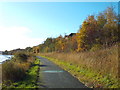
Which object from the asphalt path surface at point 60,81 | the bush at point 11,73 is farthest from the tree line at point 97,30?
the bush at point 11,73

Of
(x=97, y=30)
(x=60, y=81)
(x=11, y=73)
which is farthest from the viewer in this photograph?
(x=97, y=30)

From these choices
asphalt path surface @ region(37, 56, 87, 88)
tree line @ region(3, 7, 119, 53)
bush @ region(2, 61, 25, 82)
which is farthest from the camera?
tree line @ region(3, 7, 119, 53)

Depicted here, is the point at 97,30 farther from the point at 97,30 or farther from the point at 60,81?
the point at 60,81

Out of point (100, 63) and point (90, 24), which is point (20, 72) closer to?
point (100, 63)

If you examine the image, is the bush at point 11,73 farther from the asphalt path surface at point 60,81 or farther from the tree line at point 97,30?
the tree line at point 97,30

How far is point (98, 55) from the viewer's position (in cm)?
1357

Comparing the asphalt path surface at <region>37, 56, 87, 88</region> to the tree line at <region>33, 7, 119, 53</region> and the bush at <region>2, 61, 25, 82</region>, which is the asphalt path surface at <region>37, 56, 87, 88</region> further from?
the tree line at <region>33, 7, 119, 53</region>

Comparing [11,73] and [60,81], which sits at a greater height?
[11,73]

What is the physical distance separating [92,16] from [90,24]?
4.39 metres

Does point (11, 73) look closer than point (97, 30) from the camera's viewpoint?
Yes

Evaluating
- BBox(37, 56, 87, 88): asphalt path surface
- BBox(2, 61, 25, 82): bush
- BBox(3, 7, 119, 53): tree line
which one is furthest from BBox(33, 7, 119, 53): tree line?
BBox(2, 61, 25, 82): bush

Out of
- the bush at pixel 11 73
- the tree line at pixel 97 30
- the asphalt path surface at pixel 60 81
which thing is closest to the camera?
the asphalt path surface at pixel 60 81

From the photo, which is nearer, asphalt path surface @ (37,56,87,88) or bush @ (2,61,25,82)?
asphalt path surface @ (37,56,87,88)

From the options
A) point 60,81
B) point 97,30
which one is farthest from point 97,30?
point 60,81
